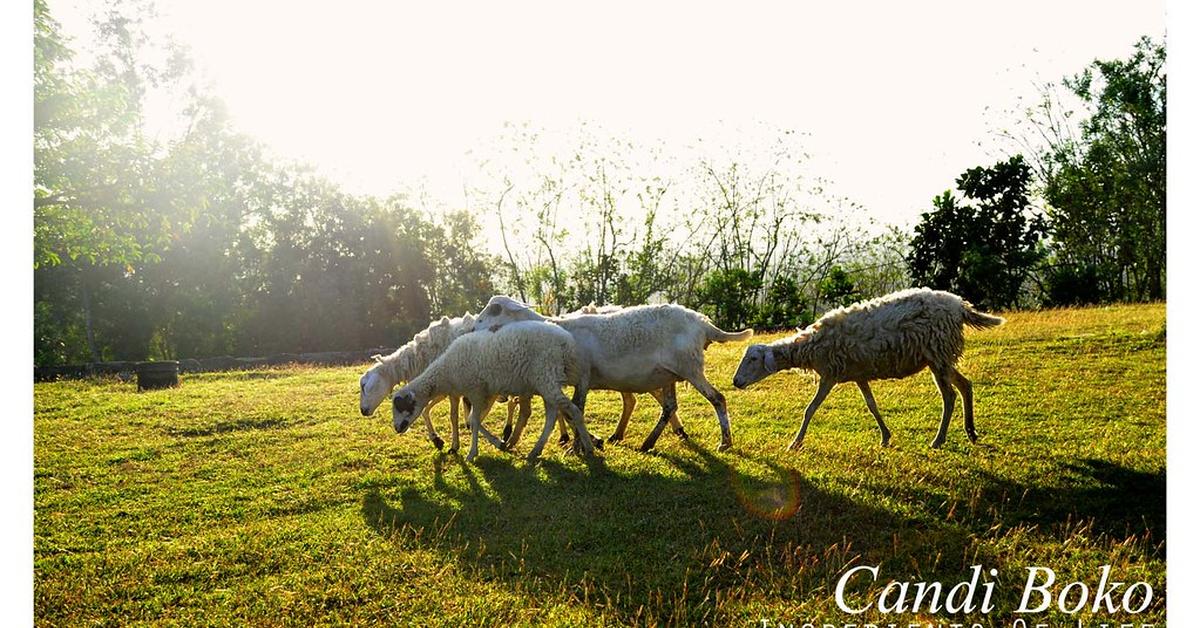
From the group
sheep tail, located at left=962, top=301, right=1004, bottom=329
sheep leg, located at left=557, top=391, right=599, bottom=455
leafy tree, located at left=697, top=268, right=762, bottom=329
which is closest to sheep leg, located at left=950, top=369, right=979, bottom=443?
sheep tail, located at left=962, top=301, right=1004, bottom=329

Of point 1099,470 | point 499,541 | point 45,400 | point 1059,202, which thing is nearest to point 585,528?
point 499,541

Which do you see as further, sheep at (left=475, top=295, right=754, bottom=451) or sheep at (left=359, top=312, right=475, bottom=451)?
sheep at (left=359, top=312, right=475, bottom=451)

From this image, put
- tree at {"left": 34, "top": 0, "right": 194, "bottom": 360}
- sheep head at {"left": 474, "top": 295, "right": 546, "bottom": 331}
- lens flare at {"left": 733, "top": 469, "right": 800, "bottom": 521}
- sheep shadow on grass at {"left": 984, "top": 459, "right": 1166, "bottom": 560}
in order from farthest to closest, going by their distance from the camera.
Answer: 1. tree at {"left": 34, "top": 0, "right": 194, "bottom": 360}
2. sheep head at {"left": 474, "top": 295, "right": 546, "bottom": 331}
3. lens flare at {"left": 733, "top": 469, "right": 800, "bottom": 521}
4. sheep shadow on grass at {"left": 984, "top": 459, "right": 1166, "bottom": 560}

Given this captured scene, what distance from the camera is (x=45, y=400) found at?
1448 cm

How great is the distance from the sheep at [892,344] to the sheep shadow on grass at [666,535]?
1.73m

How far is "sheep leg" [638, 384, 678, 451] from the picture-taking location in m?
9.42

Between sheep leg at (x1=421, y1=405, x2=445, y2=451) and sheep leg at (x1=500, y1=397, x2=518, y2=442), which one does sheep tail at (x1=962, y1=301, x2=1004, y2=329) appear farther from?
sheep leg at (x1=421, y1=405, x2=445, y2=451)

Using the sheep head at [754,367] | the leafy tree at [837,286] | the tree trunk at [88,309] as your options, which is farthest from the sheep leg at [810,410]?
the tree trunk at [88,309]

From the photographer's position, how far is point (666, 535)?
6.23 meters

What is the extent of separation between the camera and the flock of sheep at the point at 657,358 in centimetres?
892

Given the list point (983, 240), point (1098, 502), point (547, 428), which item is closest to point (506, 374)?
point (547, 428)

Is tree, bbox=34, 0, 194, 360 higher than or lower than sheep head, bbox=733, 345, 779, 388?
higher

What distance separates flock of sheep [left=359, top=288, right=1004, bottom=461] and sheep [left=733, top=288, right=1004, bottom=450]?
0.01 metres

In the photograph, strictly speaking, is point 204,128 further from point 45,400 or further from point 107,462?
point 107,462
